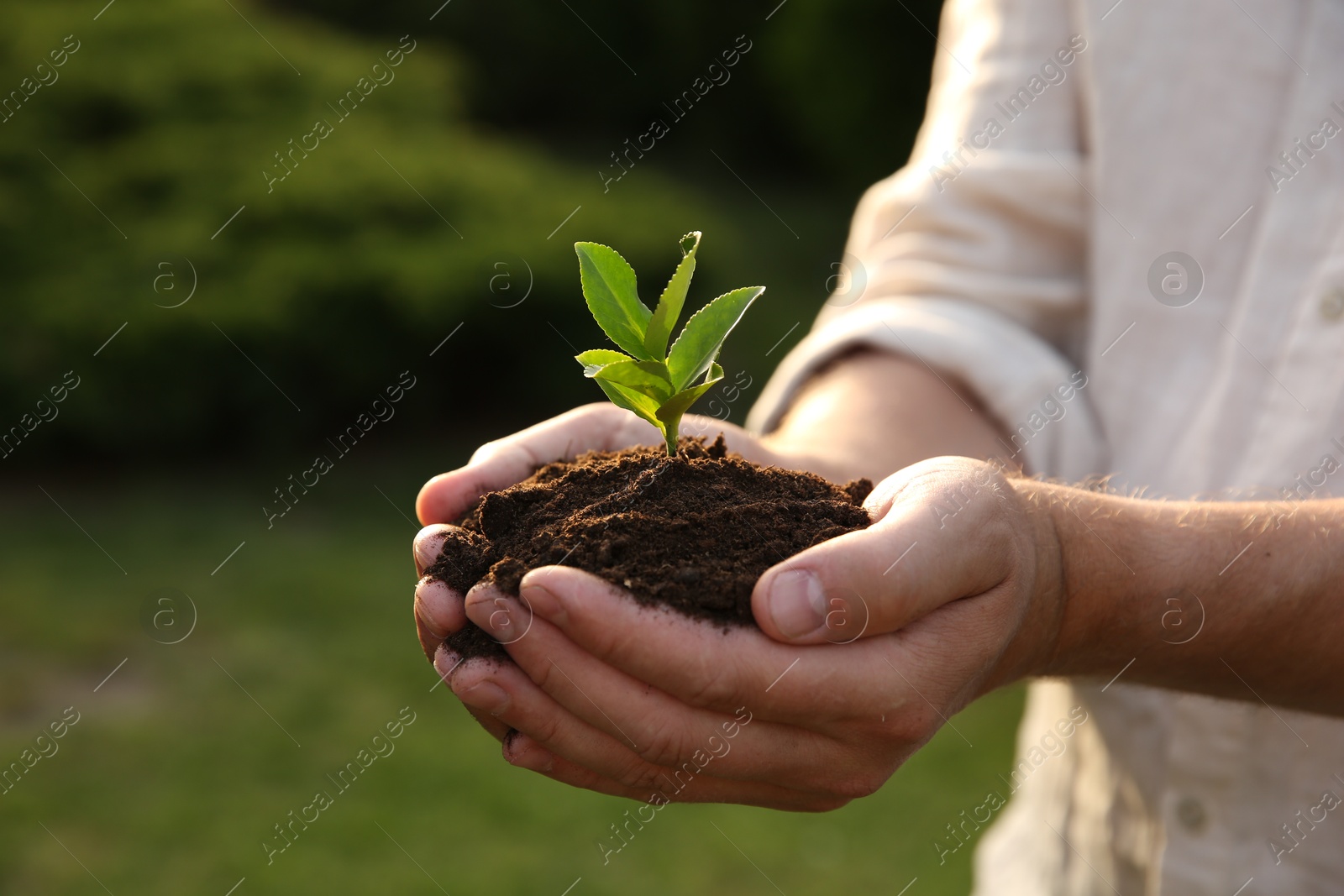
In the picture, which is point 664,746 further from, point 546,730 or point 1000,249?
point 1000,249

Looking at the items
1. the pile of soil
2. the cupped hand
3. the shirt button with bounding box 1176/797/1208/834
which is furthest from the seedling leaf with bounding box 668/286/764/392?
the shirt button with bounding box 1176/797/1208/834

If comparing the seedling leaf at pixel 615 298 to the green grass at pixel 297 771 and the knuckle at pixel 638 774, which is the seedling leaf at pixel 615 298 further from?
the green grass at pixel 297 771

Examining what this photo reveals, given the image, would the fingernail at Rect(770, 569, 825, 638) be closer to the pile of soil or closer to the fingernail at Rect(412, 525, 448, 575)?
the pile of soil

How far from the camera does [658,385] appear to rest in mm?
1686

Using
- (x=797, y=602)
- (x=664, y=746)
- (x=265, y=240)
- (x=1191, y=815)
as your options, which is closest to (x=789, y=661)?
(x=797, y=602)

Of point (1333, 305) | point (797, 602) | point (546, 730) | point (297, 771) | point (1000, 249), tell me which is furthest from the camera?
point (297, 771)

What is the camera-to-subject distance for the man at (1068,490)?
1.42 metres

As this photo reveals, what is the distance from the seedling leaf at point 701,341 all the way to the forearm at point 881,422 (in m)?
0.35

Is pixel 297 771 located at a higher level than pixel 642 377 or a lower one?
lower

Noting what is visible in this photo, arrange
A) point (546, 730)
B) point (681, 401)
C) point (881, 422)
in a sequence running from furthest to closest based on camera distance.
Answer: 1. point (881, 422)
2. point (681, 401)
3. point (546, 730)

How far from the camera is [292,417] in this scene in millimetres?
6648

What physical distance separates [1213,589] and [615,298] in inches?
39.9

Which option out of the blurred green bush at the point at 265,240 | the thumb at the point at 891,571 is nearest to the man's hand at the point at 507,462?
the thumb at the point at 891,571

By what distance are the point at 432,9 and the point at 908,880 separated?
10.9m
